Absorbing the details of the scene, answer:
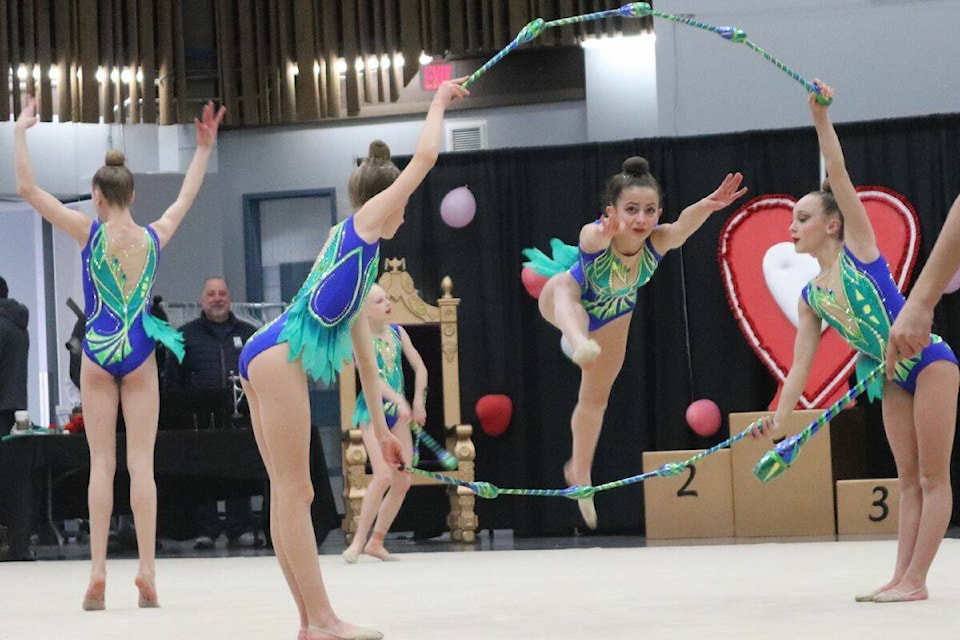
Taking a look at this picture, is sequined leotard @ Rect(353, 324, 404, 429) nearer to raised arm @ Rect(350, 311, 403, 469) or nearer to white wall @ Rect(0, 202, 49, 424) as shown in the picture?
raised arm @ Rect(350, 311, 403, 469)

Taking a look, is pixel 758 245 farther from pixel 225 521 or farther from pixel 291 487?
pixel 291 487

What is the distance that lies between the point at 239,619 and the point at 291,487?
966 millimetres

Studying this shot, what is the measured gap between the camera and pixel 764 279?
794 centimetres

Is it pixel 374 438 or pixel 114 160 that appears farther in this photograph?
pixel 374 438

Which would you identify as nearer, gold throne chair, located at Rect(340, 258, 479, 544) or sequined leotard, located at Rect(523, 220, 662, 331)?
sequined leotard, located at Rect(523, 220, 662, 331)

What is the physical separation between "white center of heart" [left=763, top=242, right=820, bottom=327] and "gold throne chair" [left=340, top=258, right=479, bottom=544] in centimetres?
185

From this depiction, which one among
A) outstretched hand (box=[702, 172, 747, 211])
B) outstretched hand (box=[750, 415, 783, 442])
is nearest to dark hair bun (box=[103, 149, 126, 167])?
outstretched hand (box=[702, 172, 747, 211])

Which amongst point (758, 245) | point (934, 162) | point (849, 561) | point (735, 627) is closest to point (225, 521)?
point (758, 245)

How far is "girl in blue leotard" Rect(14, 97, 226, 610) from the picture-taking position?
4.68m

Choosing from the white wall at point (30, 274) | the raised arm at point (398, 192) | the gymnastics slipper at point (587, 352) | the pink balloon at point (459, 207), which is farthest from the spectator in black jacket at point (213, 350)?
the raised arm at point (398, 192)

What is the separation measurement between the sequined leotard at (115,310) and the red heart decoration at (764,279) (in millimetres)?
4105

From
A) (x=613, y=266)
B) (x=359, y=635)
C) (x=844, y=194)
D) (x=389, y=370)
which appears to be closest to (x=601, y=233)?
(x=613, y=266)

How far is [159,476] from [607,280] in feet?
13.1

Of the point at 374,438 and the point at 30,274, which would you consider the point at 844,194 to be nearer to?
the point at 374,438
